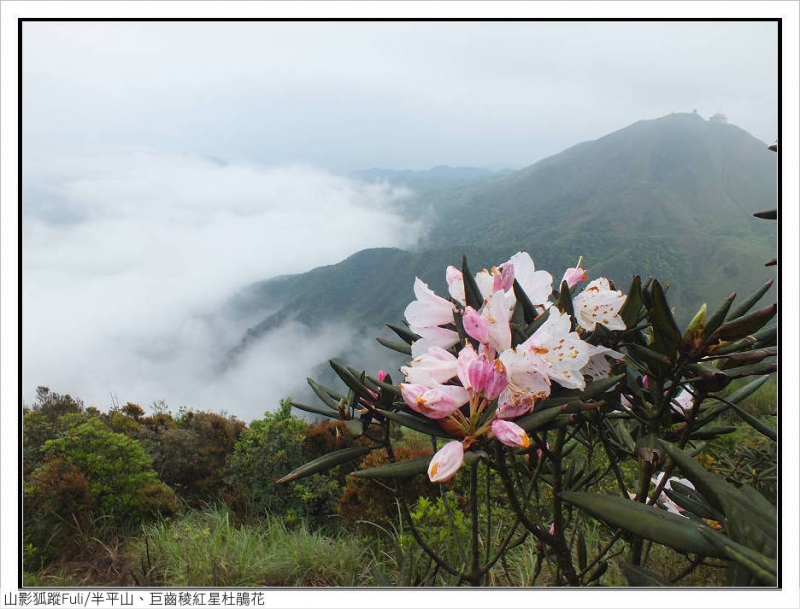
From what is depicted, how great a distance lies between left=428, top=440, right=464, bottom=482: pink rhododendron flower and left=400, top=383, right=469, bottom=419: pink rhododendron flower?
3 cm

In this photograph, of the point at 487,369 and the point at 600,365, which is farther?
the point at 600,365

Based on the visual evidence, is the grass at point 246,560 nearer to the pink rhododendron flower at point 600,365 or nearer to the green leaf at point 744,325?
the pink rhododendron flower at point 600,365

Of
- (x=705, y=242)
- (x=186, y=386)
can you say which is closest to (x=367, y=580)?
(x=186, y=386)

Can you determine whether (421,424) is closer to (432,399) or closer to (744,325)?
(432,399)

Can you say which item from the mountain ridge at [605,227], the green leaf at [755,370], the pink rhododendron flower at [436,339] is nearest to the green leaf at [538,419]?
the pink rhododendron flower at [436,339]

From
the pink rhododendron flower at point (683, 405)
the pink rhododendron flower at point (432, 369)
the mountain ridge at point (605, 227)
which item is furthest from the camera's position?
the mountain ridge at point (605, 227)

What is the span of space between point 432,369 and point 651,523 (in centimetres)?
21

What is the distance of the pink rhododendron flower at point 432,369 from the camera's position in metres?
0.52

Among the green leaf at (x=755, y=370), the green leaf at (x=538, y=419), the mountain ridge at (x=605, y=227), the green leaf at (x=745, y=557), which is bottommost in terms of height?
the green leaf at (x=745, y=557)

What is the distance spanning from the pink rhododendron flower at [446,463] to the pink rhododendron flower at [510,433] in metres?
0.04

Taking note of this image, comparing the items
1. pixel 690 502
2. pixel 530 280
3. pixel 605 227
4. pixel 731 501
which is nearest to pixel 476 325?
pixel 530 280

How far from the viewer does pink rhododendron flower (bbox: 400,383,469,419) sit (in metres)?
0.50

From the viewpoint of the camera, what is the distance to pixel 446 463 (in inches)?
19.6

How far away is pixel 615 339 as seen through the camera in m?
0.65
